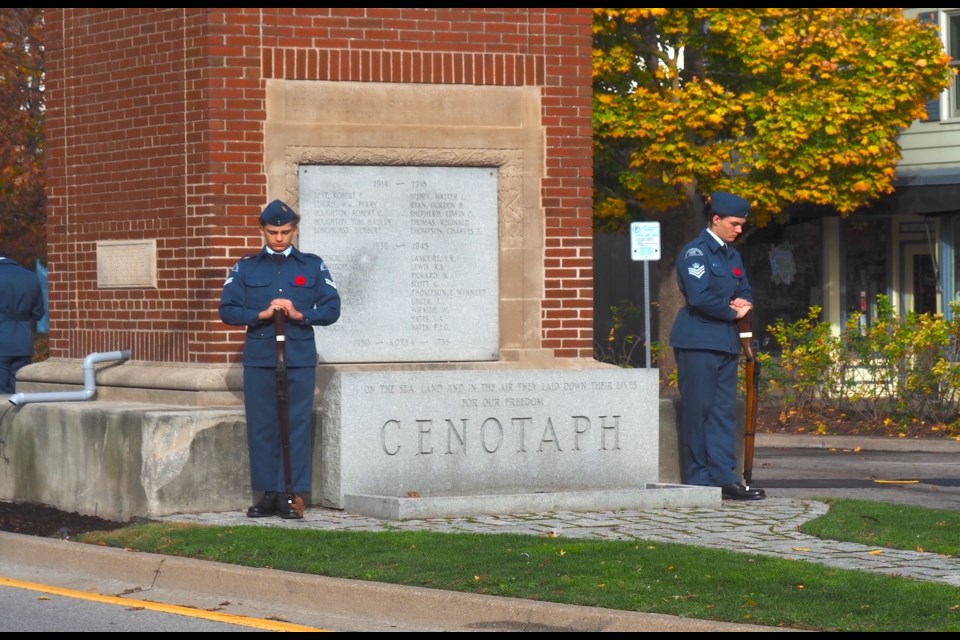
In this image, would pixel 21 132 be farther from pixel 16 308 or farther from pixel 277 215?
pixel 277 215

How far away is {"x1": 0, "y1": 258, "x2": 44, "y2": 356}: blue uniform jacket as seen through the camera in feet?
49.5

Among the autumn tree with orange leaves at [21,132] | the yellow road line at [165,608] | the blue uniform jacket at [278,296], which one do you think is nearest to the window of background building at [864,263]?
the autumn tree with orange leaves at [21,132]

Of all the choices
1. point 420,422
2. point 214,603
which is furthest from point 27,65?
point 214,603

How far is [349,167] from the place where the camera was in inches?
475

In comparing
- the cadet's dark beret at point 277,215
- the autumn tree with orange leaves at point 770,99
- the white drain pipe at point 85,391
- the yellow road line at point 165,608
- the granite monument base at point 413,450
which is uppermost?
the autumn tree with orange leaves at point 770,99

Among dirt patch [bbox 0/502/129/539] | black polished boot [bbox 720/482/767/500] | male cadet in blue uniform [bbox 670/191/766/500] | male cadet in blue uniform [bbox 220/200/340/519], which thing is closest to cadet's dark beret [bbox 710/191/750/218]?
male cadet in blue uniform [bbox 670/191/766/500]

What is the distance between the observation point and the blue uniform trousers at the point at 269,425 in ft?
35.4

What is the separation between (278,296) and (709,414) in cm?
311

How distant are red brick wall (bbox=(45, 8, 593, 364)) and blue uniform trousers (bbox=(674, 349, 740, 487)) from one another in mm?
1177

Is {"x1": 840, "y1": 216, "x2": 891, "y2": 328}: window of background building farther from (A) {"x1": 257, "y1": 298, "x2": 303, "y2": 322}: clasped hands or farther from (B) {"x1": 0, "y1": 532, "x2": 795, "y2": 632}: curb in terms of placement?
(B) {"x1": 0, "y1": 532, "x2": 795, "y2": 632}: curb

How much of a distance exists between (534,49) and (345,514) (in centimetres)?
385

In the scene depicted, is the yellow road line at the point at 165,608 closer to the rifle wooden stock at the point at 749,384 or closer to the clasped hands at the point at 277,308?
the clasped hands at the point at 277,308
